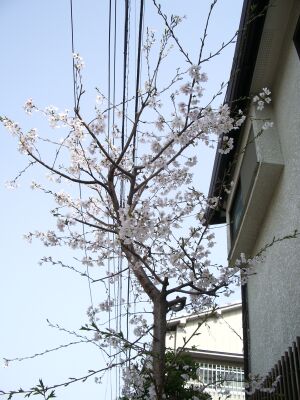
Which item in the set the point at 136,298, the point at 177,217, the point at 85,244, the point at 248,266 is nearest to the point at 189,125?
the point at 177,217

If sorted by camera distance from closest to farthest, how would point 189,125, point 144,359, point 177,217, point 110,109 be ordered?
point 144,359
point 189,125
point 177,217
point 110,109

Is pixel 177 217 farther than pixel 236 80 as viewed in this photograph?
No

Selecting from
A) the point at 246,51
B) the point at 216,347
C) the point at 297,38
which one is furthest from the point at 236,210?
the point at 216,347

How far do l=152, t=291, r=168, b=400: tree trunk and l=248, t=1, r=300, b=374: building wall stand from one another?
215cm

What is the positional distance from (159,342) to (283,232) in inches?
116

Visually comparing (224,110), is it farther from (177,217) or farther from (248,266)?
(248,266)

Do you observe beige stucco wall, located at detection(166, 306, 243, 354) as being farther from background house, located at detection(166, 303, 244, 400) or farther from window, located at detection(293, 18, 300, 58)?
window, located at detection(293, 18, 300, 58)

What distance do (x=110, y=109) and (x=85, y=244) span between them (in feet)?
6.28

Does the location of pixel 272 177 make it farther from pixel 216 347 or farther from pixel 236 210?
pixel 216 347

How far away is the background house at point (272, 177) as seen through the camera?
17.1 feet

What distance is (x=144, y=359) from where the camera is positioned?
3.78 meters

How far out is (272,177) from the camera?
6.04 metres

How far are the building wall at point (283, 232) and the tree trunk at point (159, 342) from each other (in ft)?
7.05

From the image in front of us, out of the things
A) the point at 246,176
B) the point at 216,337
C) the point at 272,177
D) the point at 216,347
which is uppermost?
the point at 246,176
